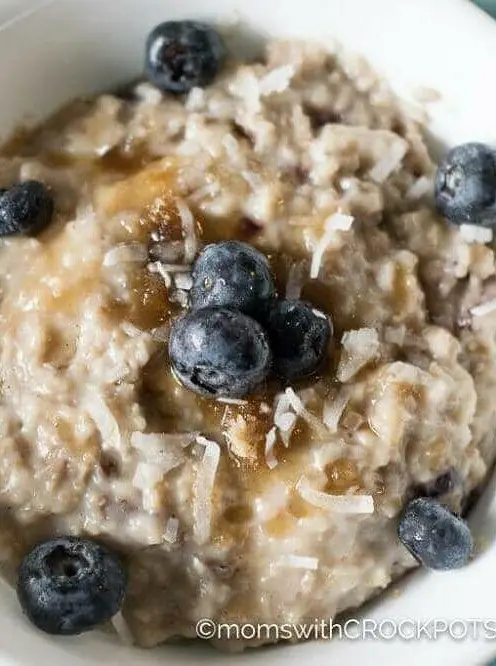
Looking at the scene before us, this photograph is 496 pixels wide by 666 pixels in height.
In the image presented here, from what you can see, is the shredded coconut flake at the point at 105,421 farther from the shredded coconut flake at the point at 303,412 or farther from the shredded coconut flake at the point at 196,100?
the shredded coconut flake at the point at 196,100

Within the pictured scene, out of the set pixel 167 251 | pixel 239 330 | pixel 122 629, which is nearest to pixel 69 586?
pixel 122 629

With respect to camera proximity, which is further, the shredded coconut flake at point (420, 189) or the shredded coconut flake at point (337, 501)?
the shredded coconut flake at point (420, 189)

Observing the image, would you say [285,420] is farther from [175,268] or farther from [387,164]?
[387,164]

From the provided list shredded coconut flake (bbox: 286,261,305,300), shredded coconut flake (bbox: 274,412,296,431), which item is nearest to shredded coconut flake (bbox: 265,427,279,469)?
shredded coconut flake (bbox: 274,412,296,431)

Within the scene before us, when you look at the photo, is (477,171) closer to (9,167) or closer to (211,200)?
(211,200)

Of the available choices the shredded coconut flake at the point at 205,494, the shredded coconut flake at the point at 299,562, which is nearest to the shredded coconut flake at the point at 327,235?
the shredded coconut flake at the point at 205,494

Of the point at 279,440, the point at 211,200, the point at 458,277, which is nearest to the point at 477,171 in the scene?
the point at 458,277
